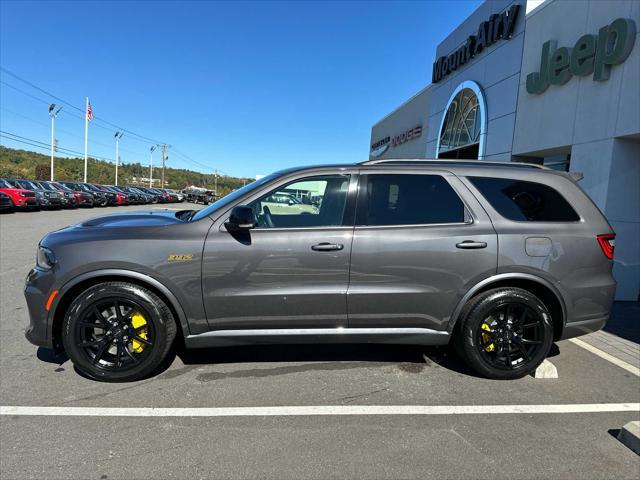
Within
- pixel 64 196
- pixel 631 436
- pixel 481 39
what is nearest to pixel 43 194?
pixel 64 196

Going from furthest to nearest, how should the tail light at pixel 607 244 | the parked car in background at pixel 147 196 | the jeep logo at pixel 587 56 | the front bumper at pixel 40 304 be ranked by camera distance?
1. the parked car in background at pixel 147 196
2. the jeep logo at pixel 587 56
3. the tail light at pixel 607 244
4. the front bumper at pixel 40 304

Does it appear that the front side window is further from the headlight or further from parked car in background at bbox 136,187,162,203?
parked car in background at bbox 136,187,162,203

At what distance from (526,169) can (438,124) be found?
1329 centimetres

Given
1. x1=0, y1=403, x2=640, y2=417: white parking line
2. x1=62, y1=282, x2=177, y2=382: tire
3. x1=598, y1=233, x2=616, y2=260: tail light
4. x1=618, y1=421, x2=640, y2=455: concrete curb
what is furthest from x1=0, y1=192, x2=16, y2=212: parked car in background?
x1=618, y1=421, x2=640, y2=455: concrete curb

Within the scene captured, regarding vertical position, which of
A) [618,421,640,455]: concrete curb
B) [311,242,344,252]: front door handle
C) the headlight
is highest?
[311,242,344,252]: front door handle

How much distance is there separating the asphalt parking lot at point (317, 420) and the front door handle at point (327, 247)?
3.88ft

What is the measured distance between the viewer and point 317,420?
2.90m

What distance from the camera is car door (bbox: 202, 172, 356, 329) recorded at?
10.6 ft

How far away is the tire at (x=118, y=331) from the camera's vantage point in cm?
322

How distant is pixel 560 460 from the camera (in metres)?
2.54

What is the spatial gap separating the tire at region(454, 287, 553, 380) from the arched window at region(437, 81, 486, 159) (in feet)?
30.9

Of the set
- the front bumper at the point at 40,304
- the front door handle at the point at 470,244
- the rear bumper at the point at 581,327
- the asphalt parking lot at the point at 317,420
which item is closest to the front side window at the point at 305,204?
the front door handle at the point at 470,244

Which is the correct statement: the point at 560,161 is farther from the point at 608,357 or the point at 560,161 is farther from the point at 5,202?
the point at 5,202

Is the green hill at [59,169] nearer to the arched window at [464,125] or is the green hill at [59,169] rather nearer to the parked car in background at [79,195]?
the parked car in background at [79,195]
